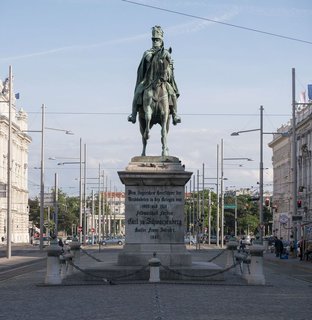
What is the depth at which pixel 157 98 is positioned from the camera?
31.2 meters

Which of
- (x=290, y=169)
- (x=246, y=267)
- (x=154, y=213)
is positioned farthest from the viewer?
(x=290, y=169)

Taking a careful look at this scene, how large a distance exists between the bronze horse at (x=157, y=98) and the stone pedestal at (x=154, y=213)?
5.25 feet

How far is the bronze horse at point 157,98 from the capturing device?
30953 mm

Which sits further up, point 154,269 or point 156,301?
point 154,269

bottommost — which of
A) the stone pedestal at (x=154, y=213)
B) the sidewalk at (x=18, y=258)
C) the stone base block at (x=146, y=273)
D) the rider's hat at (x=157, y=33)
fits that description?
the sidewalk at (x=18, y=258)

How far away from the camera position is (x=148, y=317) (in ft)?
58.5

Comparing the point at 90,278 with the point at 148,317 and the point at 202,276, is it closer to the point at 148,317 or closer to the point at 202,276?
the point at 202,276

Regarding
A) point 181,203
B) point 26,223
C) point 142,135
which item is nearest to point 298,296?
point 181,203

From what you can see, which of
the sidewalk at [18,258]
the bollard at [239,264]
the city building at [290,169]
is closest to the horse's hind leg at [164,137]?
the bollard at [239,264]

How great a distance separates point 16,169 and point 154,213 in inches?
5014


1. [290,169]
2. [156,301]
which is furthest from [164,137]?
[290,169]

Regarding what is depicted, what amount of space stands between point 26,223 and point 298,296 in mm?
139712

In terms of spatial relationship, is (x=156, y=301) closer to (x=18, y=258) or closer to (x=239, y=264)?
(x=239, y=264)

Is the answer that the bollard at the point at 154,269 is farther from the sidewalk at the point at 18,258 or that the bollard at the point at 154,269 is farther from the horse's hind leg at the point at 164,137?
the sidewalk at the point at 18,258
